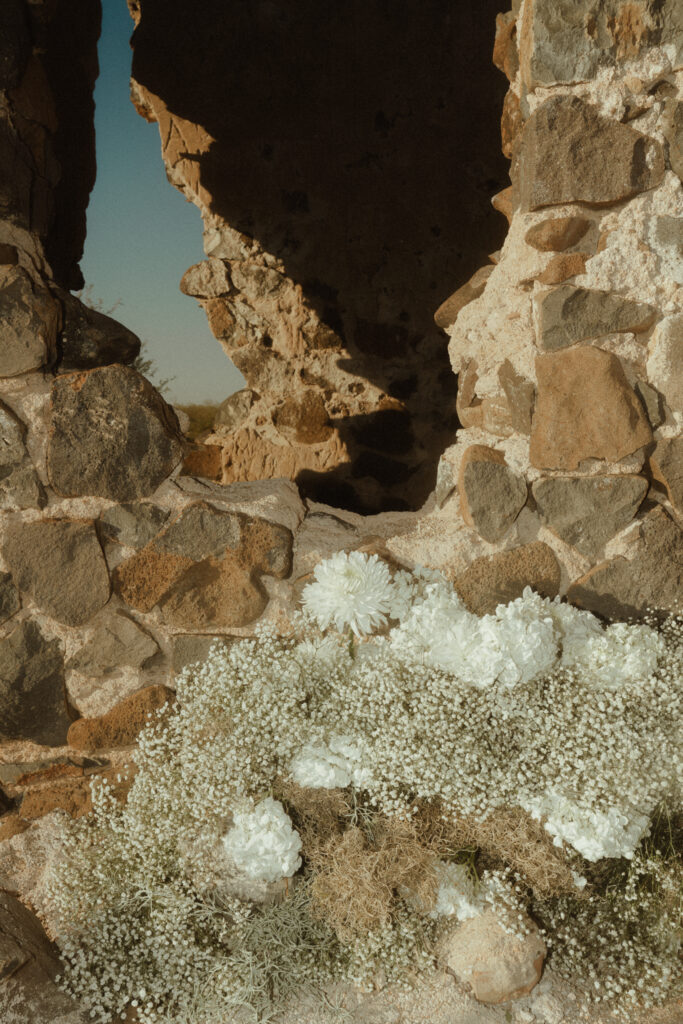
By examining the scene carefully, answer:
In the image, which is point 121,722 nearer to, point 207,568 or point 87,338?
point 207,568

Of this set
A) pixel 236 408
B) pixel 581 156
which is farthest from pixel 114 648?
pixel 236 408

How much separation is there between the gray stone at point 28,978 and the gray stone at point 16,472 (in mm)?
947

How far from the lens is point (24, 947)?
159 cm

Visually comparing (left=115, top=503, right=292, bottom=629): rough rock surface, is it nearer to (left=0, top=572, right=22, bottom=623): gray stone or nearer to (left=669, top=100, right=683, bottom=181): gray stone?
(left=0, top=572, right=22, bottom=623): gray stone

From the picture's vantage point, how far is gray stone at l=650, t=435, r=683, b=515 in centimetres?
180

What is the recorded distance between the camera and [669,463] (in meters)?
1.80

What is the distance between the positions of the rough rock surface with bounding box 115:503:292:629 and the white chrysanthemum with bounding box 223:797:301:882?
0.48 meters

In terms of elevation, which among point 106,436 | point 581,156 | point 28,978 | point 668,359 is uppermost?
point 581,156

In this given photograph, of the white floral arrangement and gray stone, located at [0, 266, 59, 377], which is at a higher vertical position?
gray stone, located at [0, 266, 59, 377]

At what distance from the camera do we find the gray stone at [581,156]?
165 cm

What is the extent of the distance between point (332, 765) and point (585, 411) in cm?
105

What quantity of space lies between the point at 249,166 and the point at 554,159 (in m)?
2.60

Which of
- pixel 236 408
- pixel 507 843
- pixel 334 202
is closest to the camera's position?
pixel 507 843

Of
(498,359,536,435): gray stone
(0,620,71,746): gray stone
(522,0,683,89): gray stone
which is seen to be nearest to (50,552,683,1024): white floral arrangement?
(0,620,71,746): gray stone
